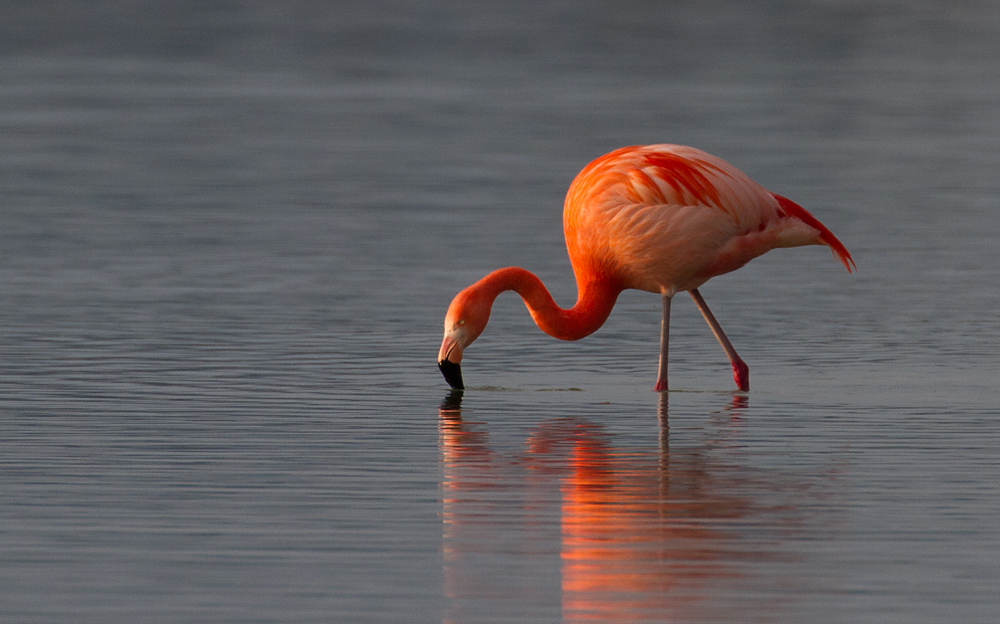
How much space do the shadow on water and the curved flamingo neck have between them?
1598 mm

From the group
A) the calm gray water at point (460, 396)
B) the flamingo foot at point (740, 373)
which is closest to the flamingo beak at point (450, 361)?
the calm gray water at point (460, 396)

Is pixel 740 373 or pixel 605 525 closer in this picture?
pixel 605 525

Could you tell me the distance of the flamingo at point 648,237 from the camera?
10.6 meters

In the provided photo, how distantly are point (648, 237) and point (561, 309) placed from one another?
68 centimetres

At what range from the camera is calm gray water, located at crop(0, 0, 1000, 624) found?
21.4 feet

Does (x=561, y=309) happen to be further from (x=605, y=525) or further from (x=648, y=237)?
(x=605, y=525)

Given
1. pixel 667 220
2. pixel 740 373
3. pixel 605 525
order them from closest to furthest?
1. pixel 605 525
2. pixel 667 220
3. pixel 740 373

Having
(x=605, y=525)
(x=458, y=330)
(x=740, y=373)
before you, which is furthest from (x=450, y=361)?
(x=605, y=525)

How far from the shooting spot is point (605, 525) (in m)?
7.20

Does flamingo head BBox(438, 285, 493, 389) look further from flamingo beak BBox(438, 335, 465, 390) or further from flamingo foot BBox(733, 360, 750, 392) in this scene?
flamingo foot BBox(733, 360, 750, 392)

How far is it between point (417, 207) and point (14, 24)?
46752mm

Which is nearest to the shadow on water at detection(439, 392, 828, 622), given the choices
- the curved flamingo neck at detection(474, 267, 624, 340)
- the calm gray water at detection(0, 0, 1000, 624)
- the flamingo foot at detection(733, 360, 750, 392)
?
the calm gray water at detection(0, 0, 1000, 624)

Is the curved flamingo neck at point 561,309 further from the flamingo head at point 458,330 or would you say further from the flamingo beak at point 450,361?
the flamingo beak at point 450,361

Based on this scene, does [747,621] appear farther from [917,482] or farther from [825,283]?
[825,283]
